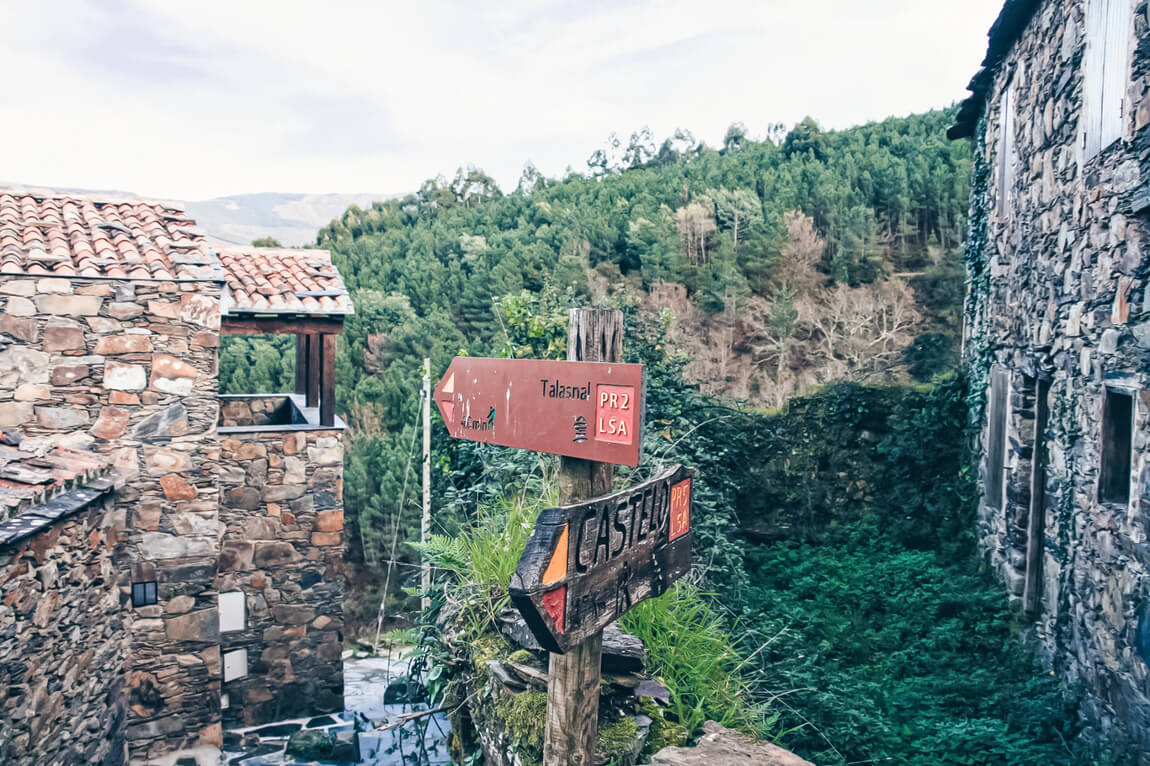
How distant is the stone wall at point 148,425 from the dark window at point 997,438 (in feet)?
21.2

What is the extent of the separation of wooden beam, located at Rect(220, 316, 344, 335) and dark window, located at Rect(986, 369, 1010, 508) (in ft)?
20.7

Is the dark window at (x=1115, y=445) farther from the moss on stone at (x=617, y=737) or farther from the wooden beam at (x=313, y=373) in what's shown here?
the wooden beam at (x=313, y=373)

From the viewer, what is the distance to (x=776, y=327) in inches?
541

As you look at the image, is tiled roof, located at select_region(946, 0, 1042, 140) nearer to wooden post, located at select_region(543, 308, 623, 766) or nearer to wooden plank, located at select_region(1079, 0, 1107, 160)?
wooden plank, located at select_region(1079, 0, 1107, 160)

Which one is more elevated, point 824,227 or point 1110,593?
point 824,227

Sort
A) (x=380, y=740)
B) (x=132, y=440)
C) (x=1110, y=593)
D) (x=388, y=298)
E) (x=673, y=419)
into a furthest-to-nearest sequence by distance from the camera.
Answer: (x=388, y=298)
(x=380, y=740)
(x=673, y=419)
(x=132, y=440)
(x=1110, y=593)

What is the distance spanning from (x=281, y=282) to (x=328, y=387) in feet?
4.23

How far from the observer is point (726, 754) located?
2.90 meters

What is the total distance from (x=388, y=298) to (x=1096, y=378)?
17.8 metres

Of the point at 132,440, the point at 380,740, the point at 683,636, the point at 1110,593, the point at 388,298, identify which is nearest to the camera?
the point at 683,636

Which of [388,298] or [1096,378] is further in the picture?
[388,298]

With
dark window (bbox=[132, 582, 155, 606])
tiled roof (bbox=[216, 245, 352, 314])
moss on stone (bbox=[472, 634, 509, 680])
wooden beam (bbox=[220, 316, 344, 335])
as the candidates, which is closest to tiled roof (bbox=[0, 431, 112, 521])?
dark window (bbox=[132, 582, 155, 606])

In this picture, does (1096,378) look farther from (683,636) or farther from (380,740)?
(380,740)

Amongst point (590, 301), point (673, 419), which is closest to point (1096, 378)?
point (673, 419)
